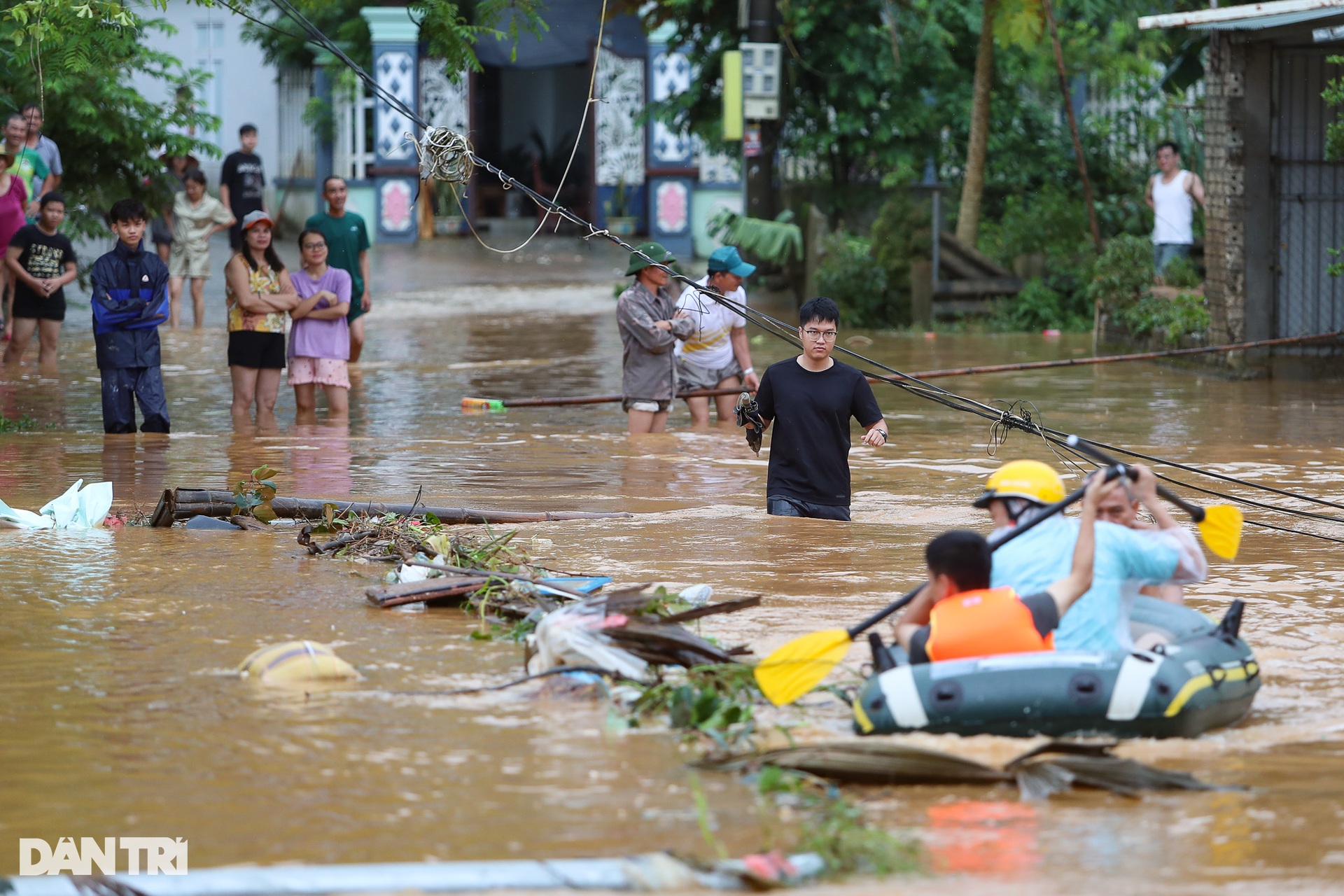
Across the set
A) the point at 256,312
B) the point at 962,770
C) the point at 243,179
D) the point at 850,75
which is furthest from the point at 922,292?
the point at 962,770

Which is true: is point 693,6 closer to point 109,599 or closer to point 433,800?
point 109,599

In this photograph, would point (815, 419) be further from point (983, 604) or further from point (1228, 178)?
point (1228, 178)

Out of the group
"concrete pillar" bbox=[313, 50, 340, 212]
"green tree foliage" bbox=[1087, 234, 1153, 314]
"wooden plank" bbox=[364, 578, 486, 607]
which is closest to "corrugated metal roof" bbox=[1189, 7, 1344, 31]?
"green tree foliage" bbox=[1087, 234, 1153, 314]

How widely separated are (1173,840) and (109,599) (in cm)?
471

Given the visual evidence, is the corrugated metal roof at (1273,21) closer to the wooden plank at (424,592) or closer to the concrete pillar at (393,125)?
the wooden plank at (424,592)

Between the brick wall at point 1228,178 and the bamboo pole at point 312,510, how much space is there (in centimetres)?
940

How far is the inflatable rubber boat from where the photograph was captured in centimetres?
548

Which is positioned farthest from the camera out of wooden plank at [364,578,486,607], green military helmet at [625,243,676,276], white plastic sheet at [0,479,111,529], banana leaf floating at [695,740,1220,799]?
green military helmet at [625,243,676,276]

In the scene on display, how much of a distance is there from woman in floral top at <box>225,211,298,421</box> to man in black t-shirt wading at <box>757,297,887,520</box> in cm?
522

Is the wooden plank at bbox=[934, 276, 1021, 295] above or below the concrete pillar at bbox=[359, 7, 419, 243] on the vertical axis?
below

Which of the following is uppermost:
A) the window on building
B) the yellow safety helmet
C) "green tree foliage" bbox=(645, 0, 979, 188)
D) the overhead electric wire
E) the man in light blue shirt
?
the window on building

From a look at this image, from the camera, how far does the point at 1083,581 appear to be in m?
5.68

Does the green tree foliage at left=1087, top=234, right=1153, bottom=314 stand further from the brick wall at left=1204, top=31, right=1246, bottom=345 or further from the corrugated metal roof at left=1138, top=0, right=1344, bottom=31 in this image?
the corrugated metal roof at left=1138, top=0, right=1344, bottom=31

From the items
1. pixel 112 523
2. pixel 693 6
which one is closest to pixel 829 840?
pixel 112 523
